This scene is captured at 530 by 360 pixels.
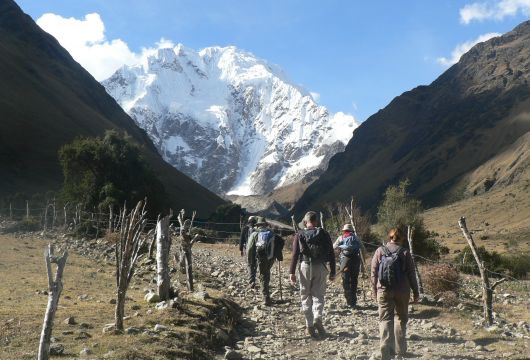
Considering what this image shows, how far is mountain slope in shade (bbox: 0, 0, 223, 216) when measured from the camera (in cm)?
8781

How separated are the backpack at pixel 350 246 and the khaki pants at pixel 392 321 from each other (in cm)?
418

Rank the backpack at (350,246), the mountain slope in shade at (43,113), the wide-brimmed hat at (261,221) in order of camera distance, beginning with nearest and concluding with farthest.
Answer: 1. the backpack at (350,246)
2. the wide-brimmed hat at (261,221)
3. the mountain slope in shade at (43,113)

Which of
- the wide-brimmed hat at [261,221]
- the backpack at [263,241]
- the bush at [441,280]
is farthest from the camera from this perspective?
the bush at [441,280]

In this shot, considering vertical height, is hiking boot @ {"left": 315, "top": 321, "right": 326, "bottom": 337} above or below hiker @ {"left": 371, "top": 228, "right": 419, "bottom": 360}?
below

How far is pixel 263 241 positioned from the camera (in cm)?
1366

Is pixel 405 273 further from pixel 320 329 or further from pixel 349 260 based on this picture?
pixel 349 260

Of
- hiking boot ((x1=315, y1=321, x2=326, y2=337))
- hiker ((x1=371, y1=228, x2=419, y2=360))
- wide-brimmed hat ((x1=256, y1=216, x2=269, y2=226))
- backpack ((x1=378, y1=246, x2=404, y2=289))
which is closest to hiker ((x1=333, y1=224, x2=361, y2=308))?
wide-brimmed hat ((x1=256, y1=216, x2=269, y2=226))

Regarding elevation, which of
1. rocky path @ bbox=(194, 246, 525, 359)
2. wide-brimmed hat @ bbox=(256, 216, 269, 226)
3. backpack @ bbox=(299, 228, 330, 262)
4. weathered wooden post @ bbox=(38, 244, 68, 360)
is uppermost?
wide-brimmed hat @ bbox=(256, 216, 269, 226)

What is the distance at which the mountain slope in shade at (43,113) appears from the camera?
288ft

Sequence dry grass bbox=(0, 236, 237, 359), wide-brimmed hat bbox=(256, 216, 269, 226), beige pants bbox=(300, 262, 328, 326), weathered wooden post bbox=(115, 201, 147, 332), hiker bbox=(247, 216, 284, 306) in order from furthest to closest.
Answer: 1. wide-brimmed hat bbox=(256, 216, 269, 226)
2. hiker bbox=(247, 216, 284, 306)
3. beige pants bbox=(300, 262, 328, 326)
4. weathered wooden post bbox=(115, 201, 147, 332)
5. dry grass bbox=(0, 236, 237, 359)

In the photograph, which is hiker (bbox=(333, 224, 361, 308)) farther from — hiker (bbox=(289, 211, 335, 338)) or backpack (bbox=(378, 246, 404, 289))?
backpack (bbox=(378, 246, 404, 289))

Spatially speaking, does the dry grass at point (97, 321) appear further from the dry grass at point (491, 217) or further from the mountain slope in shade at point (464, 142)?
the mountain slope in shade at point (464, 142)

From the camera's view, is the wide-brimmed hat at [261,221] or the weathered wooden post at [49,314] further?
the wide-brimmed hat at [261,221]

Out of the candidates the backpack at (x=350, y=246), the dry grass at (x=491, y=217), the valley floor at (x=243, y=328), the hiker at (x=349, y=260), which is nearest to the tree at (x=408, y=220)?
the valley floor at (x=243, y=328)
